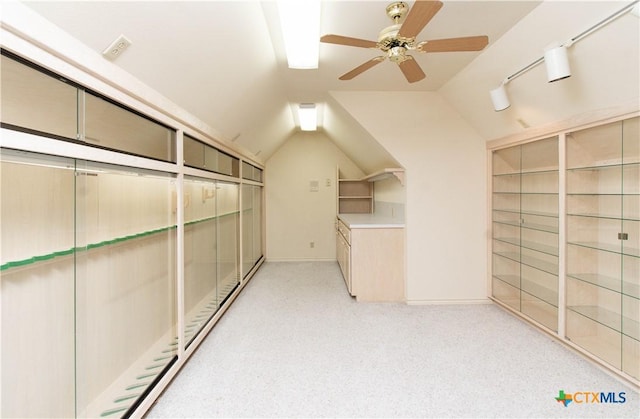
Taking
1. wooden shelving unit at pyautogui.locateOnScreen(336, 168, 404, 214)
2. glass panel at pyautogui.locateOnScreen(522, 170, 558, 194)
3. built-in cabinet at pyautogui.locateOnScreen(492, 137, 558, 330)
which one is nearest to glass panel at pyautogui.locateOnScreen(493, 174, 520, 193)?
built-in cabinet at pyautogui.locateOnScreen(492, 137, 558, 330)

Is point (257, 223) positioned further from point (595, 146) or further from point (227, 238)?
point (595, 146)

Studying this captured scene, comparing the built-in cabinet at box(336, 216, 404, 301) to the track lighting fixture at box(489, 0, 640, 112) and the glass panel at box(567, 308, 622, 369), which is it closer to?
the glass panel at box(567, 308, 622, 369)

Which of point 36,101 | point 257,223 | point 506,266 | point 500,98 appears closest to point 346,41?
point 36,101

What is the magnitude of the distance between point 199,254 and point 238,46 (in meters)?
1.83

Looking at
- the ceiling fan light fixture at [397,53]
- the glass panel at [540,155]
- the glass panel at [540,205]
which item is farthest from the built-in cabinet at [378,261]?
the ceiling fan light fixture at [397,53]

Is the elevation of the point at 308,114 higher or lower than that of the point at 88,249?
higher

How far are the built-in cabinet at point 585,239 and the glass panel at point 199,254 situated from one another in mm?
3218

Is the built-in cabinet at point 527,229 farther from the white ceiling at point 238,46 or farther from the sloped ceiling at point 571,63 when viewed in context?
the white ceiling at point 238,46

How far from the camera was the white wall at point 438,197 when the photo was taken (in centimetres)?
354

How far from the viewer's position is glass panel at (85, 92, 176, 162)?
1347mm

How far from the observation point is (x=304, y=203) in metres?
5.96

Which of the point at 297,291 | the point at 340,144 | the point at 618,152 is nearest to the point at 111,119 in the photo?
the point at 297,291

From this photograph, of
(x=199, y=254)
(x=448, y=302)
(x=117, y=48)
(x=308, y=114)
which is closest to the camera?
(x=117, y=48)

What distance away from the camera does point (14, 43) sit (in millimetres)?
953
